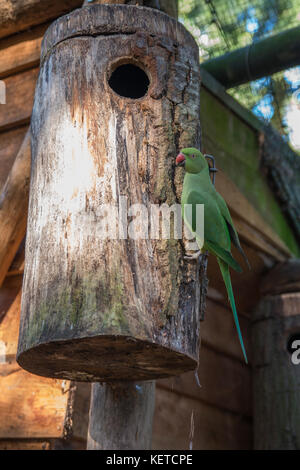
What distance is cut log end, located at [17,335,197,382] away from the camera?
1.78 m

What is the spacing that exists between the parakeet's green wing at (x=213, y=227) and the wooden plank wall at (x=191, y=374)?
42.6 inches

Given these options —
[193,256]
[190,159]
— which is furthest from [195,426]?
[190,159]

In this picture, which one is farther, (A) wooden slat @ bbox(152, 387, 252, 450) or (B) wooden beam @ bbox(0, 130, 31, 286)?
(A) wooden slat @ bbox(152, 387, 252, 450)

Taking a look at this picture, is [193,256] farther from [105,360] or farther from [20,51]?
[20,51]

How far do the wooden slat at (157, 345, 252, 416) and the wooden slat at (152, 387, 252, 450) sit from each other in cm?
5

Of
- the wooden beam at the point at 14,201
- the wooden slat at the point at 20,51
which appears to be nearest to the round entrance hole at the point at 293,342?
the wooden beam at the point at 14,201

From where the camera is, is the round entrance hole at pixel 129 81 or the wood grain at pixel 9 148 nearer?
the round entrance hole at pixel 129 81

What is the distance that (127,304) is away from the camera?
1.79 meters

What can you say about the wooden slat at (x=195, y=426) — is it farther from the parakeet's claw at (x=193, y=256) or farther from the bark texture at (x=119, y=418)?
the parakeet's claw at (x=193, y=256)

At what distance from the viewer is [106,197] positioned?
1917 millimetres

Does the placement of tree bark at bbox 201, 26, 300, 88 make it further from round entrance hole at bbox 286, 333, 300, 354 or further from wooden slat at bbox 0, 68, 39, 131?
round entrance hole at bbox 286, 333, 300, 354

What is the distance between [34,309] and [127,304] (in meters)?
0.31

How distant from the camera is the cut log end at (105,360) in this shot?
1.78m

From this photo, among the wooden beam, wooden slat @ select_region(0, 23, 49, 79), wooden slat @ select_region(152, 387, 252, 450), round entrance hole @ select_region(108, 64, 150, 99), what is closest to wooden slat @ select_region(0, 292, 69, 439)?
the wooden beam
